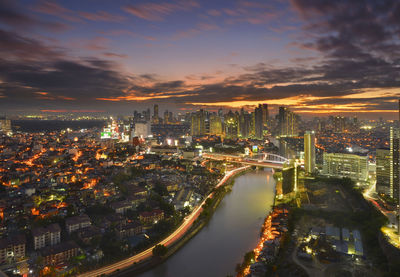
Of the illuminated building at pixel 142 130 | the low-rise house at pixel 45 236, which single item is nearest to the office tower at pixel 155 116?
the illuminated building at pixel 142 130

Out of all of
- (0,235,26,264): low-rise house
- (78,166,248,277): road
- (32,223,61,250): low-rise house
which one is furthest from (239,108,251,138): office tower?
(0,235,26,264): low-rise house

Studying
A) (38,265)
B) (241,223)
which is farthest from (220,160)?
(38,265)

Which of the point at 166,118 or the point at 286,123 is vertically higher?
the point at 166,118

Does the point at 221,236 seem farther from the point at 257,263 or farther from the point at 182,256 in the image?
the point at 257,263

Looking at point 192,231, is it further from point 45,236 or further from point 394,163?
point 394,163

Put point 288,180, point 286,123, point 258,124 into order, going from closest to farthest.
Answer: point 288,180
point 258,124
point 286,123

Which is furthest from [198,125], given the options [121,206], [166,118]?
[121,206]

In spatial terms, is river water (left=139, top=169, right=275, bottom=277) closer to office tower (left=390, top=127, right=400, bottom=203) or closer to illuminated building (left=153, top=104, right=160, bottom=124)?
office tower (left=390, top=127, right=400, bottom=203)
